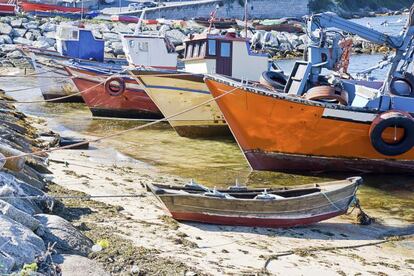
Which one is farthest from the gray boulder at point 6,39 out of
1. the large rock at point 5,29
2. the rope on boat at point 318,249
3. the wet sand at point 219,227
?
the rope on boat at point 318,249

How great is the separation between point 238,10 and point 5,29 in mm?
43271

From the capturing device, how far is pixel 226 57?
18969 mm

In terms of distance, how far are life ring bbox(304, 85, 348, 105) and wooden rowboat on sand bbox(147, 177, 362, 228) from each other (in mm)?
3651

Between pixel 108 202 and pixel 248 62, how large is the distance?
405 inches

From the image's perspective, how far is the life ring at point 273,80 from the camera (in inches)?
611

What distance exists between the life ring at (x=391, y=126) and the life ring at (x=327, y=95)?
850mm

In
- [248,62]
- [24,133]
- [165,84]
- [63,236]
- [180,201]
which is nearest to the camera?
[63,236]

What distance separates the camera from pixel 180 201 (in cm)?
897

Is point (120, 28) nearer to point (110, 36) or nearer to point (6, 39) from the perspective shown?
point (110, 36)

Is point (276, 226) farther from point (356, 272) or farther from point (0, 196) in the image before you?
point (0, 196)

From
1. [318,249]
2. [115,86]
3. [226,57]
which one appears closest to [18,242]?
[318,249]

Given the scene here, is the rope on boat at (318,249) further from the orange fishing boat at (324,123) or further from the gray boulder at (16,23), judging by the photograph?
the gray boulder at (16,23)

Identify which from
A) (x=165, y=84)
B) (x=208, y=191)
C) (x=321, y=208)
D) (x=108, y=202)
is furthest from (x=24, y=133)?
(x=321, y=208)

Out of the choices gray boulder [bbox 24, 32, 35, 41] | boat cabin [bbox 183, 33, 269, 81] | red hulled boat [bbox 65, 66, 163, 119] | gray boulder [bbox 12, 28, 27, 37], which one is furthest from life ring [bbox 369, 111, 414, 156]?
gray boulder [bbox 12, 28, 27, 37]
